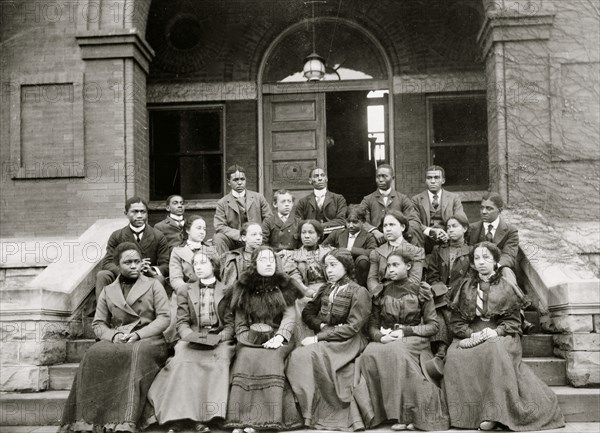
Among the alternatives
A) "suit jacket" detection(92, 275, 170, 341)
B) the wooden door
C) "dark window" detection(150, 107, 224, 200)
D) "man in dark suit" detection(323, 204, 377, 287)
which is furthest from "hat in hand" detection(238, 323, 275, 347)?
"dark window" detection(150, 107, 224, 200)

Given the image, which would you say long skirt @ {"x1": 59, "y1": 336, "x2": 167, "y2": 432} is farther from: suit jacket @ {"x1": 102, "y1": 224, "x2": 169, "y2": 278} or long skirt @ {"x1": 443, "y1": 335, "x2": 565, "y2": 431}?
long skirt @ {"x1": 443, "y1": 335, "x2": 565, "y2": 431}

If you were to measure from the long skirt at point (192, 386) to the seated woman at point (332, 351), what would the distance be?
1.99ft

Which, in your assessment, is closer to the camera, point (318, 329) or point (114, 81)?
point (318, 329)

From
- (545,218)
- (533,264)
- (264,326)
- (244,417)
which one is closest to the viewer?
(244,417)

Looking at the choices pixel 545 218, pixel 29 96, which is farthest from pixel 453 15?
pixel 29 96

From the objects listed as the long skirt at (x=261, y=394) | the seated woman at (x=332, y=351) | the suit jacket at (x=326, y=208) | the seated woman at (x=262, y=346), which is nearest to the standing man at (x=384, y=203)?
the suit jacket at (x=326, y=208)

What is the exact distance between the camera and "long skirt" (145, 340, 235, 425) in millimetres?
6051

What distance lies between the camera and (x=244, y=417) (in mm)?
6047

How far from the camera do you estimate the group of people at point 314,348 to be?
606 centimetres

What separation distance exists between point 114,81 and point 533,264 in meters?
6.53

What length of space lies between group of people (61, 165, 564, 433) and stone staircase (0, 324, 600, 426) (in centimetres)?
38

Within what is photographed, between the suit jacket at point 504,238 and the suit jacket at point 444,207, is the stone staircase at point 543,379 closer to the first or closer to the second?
the suit jacket at point 504,238

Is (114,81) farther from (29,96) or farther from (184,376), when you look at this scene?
(184,376)

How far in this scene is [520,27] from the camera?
10430 mm
